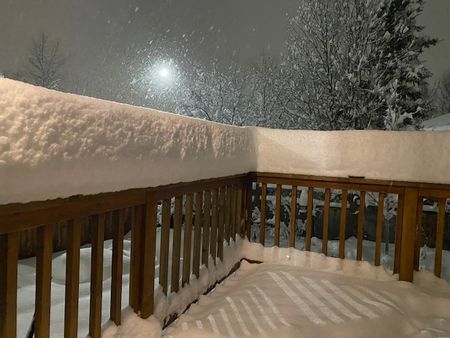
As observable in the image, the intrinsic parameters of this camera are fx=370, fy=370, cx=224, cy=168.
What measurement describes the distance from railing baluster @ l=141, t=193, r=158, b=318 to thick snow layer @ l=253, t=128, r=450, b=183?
1.85 meters

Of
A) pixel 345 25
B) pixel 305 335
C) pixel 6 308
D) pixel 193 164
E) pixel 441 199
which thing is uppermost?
pixel 345 25

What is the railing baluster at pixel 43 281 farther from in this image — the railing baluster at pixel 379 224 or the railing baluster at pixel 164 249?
the railing baluster at pixel 379 224

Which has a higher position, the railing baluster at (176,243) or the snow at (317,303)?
the railing baluster at (176,243)

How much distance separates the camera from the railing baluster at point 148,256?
79.9 inches

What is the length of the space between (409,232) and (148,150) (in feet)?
7.77

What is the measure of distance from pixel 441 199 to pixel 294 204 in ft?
4.05

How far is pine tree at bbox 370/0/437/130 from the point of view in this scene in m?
10.9

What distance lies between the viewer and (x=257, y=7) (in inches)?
909

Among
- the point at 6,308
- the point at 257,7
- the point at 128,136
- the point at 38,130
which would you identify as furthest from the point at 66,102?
the point at 257,7

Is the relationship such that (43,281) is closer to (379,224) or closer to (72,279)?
→ (72,279)

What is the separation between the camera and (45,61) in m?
19.6

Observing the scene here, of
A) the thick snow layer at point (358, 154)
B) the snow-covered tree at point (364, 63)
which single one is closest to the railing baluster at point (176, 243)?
the thick snow layer at point (358, 154)

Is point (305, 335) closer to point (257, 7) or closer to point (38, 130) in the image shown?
point (38, 130)

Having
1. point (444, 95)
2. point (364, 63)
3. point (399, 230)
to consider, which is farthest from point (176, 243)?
point (444, 95)
